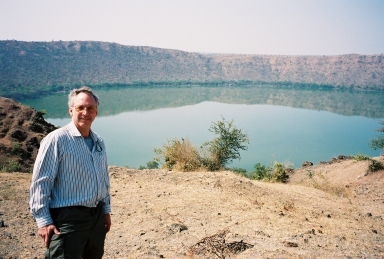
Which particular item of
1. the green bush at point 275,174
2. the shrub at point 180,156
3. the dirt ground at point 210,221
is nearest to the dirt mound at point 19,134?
the dirt ground at point 210,221

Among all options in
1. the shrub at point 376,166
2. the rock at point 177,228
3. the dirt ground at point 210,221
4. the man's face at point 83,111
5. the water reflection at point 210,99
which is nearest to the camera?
the man's face at point 83,111

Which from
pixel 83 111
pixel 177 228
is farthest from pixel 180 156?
pixel 83 111

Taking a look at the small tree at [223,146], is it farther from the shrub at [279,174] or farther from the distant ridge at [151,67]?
the distant ridge at [151,67]

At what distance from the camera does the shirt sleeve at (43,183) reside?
178 centimetres

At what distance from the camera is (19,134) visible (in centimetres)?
1073

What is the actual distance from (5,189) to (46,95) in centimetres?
5172

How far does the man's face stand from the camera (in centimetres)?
205

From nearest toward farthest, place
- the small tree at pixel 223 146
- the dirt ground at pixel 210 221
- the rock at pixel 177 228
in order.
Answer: the dirt ground at pixel 210 221
the rock at pixel 177 228
the small tree at pixel 223 146

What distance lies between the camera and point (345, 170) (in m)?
13.1

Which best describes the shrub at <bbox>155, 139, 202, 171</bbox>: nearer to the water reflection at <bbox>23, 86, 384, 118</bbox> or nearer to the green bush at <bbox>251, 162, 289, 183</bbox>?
the green bush at <bbox>251, 162, 289, 183</bbox>

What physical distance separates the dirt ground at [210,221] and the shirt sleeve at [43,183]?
6.09 ft

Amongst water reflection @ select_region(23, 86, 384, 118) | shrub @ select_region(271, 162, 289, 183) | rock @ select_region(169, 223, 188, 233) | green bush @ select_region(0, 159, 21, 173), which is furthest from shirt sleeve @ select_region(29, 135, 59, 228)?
water reflection @ select_region(23, 86, 384, 118)

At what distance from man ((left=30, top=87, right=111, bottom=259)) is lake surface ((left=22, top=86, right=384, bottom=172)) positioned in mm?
12832

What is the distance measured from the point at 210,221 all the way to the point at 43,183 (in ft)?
10.8
